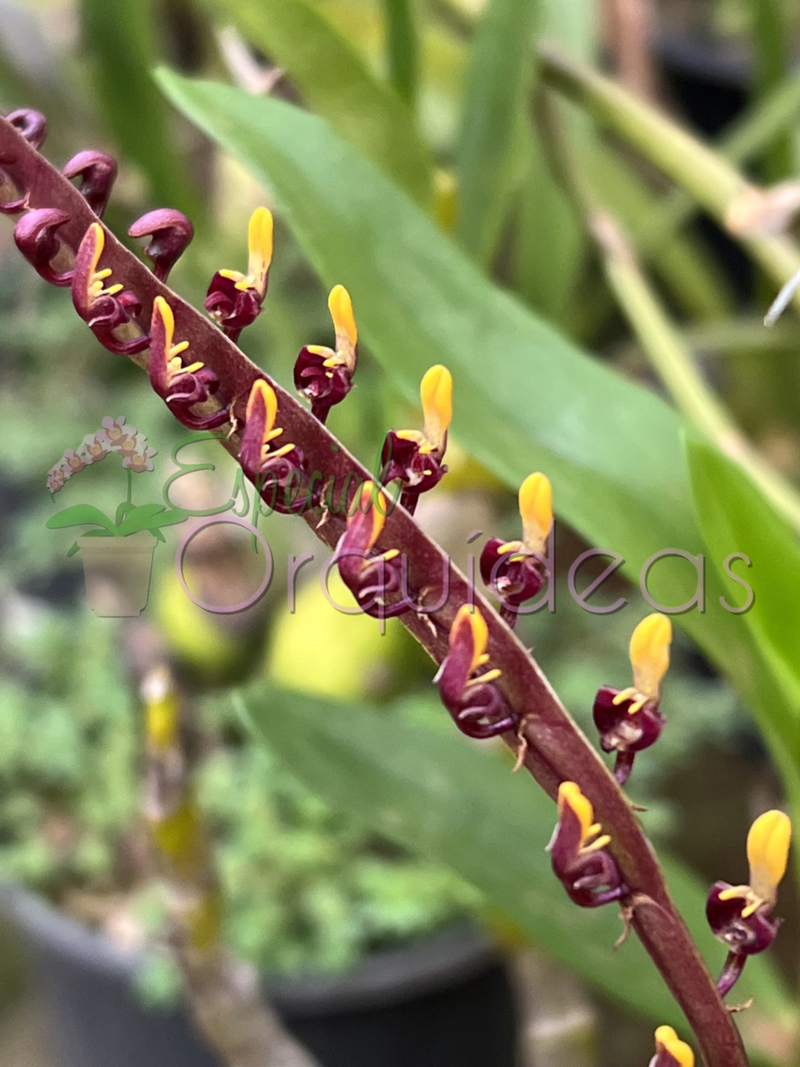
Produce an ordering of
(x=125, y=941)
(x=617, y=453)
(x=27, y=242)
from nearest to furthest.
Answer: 1. (x=27, y=242)
2. (x=617, y=453)
3. (x=125, y=941)

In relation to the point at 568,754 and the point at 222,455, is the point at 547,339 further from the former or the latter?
the point at 222,455

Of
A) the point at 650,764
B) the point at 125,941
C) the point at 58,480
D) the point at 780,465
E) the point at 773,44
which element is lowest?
the point at 125,941

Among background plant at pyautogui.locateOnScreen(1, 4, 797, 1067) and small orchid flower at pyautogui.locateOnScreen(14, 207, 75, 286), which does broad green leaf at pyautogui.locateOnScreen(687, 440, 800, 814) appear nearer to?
background plant at pyautogui.locateOnScreen(1, 4, 797, 1067)

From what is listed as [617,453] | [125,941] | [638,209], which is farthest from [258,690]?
[638,209]

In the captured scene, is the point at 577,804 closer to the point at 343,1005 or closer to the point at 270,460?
the point at 270,460

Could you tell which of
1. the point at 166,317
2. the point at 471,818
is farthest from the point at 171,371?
the point at 471,818

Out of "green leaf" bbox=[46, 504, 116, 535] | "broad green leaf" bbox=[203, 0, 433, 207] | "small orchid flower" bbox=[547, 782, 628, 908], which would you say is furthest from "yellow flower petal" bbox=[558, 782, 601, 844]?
"broad green leaf" bbox=[203, 0, 433, 207]

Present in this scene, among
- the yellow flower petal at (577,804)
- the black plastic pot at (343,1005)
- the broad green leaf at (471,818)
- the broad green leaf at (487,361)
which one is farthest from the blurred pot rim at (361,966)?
the yellow flower petal at (577,804)
